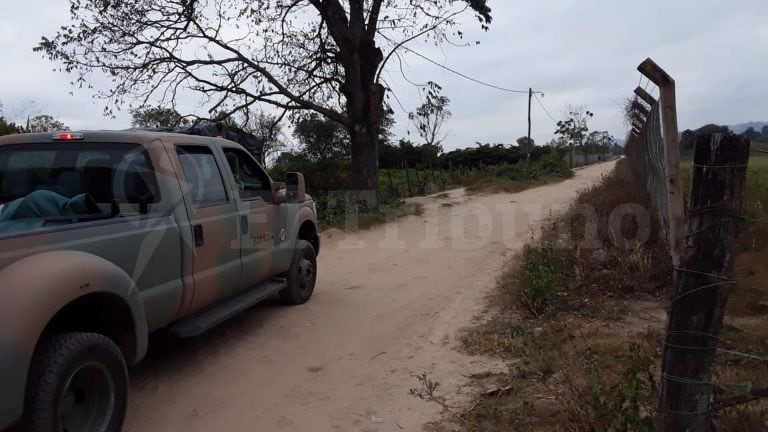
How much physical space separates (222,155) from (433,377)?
2.64 meters

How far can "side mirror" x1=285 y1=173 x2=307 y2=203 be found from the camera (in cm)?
612

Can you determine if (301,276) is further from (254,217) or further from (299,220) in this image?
(254,217)

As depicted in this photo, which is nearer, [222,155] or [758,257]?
[222,155]

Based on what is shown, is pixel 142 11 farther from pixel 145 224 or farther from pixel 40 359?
pixel 40 359

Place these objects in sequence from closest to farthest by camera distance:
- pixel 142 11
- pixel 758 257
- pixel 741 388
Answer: pixel 741 388, pixel 758 257, pixel 142 11

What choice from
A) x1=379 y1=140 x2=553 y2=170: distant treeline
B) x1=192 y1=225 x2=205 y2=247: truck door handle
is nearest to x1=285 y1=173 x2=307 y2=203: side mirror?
x1=192 y1=225 x2=205 y2=247: truck door handle

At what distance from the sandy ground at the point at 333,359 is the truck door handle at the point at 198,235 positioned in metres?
0.85

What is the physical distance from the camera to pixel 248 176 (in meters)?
5.84

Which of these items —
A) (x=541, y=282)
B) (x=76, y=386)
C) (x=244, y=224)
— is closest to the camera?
(x=76, y=386)

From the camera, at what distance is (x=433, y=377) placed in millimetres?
4383

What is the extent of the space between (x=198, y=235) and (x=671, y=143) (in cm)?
337

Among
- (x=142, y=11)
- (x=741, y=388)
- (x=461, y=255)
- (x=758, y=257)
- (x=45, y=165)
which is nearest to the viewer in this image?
(x=741, y=388)

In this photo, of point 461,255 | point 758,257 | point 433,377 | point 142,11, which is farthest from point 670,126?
point 142,11

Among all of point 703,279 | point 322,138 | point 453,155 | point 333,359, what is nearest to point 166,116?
point 322,138
